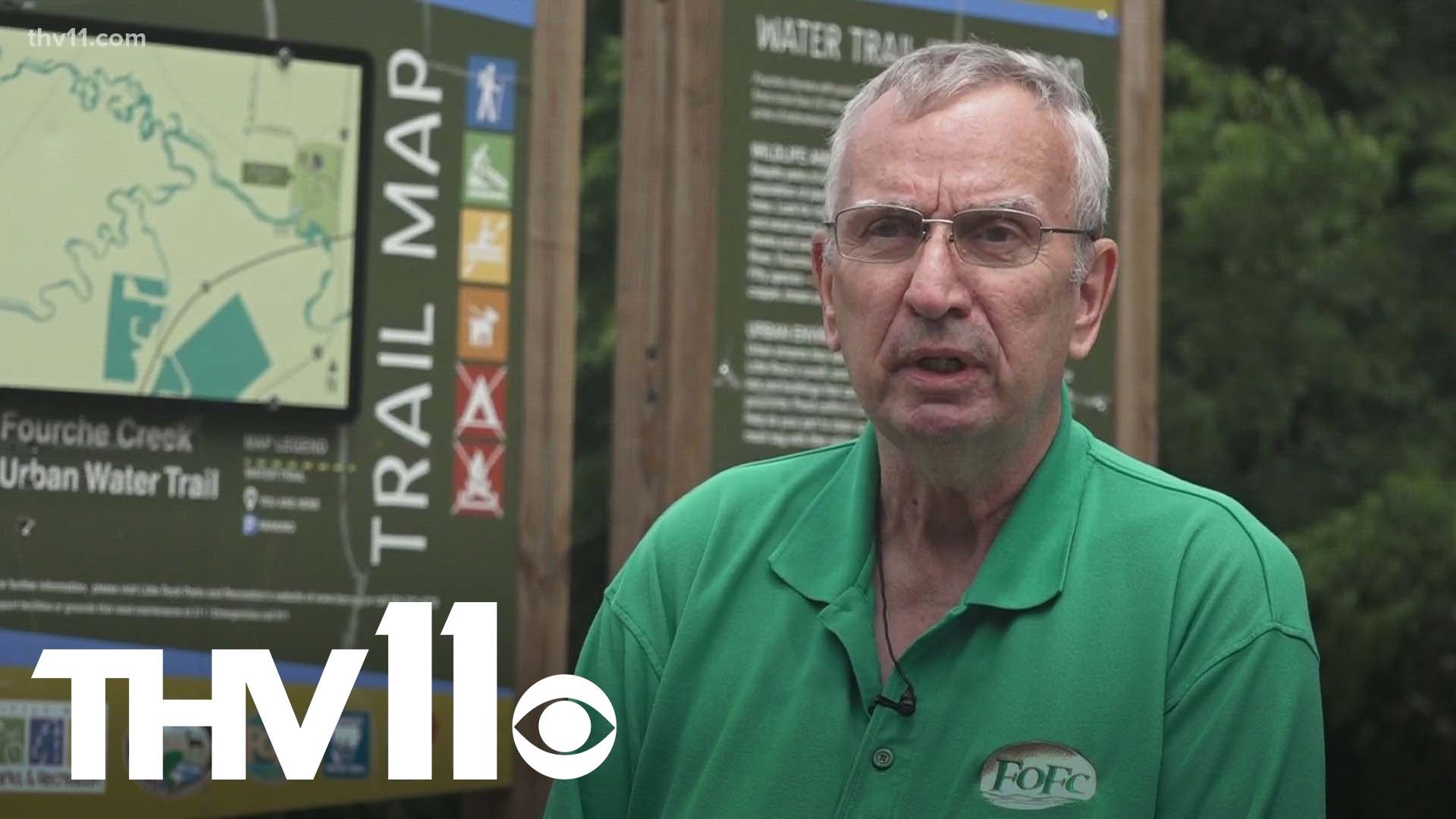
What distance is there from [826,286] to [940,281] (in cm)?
26

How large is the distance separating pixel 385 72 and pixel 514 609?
1.24 meters

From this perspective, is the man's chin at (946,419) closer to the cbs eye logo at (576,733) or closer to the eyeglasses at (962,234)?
the eyeglasses at (962,234)

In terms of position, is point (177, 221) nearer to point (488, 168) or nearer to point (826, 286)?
point (488, 168)

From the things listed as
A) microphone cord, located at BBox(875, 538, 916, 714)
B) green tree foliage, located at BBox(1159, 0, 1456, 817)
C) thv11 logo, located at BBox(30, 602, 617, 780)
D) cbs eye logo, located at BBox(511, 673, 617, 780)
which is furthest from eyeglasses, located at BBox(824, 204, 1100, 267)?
green tree foliage, located at BBox(1159, 0, 1456, 817)

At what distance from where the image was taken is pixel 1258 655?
2.46 meters

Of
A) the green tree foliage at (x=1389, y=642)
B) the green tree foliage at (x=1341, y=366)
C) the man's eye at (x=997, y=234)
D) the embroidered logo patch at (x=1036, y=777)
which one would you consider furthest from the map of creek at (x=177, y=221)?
the green tree foliage at (x=1389, y=642)

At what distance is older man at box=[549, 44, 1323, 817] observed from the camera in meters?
2.46

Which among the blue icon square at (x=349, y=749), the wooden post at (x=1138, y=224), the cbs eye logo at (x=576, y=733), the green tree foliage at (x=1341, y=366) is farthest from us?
the green tree foliage at (x=1341, y=366)

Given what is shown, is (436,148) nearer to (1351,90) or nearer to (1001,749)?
(1001,749)

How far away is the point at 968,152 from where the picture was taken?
2.62 meters

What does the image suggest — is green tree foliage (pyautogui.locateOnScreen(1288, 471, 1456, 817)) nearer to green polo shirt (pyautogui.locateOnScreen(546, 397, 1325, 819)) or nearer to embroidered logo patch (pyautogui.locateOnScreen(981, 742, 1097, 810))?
green polo shirt (pyautogui.locateOnScreen(546, 397, 1325, 819))

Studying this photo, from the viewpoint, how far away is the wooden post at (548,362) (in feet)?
16.3

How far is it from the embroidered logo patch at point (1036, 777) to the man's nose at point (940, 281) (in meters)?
0.52

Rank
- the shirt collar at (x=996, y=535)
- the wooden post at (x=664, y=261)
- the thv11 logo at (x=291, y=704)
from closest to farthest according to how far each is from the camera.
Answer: the shirt collar at (x=996, y=535) < the thv11 logo at (x=291, y=704) < the wooden post at (x=664, y=261)
